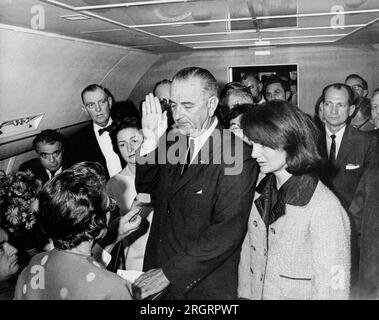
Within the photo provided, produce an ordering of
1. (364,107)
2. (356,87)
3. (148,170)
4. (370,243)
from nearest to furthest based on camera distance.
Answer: (370,243) → (148,170) → (364,107) → (356,87)

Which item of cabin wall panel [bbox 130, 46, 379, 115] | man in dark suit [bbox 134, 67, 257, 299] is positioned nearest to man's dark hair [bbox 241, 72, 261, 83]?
cabin wall panel [bbox 130, 46, 379, 115]

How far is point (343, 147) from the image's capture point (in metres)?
2.97

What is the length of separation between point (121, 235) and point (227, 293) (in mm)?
654

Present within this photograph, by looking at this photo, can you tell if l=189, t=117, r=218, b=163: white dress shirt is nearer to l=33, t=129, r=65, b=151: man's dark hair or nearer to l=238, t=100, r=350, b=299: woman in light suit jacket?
l=238, t=100, r=350, b=299: woman in light suit jacket

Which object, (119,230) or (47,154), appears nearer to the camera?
(119,230)

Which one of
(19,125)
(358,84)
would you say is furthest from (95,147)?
(358,84)

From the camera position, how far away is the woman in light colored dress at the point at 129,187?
8.15 feet

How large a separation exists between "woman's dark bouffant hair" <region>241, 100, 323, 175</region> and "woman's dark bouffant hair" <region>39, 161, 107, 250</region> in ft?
2.45

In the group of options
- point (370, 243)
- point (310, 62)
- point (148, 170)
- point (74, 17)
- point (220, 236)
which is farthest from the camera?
point (310, 62)

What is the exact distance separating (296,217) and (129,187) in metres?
1.38

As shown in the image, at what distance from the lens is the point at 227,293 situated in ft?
6.21

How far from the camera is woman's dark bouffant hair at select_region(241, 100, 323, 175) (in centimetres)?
158

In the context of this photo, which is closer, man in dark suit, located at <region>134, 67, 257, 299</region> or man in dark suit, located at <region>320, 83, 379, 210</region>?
man in dark suit, located at <region>134, 67, 257, 299</region>

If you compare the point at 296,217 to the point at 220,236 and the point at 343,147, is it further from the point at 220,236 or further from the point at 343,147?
the point at 343,147
